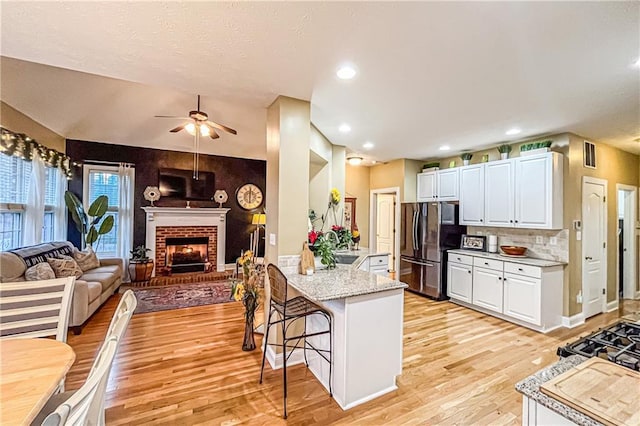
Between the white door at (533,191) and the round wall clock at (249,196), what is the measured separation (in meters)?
5.44

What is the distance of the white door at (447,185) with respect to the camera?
16.1 ft

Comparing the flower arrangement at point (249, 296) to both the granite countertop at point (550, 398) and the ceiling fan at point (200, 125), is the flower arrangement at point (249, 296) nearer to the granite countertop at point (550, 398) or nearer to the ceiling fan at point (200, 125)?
the ceiling fan at point (200, 125)

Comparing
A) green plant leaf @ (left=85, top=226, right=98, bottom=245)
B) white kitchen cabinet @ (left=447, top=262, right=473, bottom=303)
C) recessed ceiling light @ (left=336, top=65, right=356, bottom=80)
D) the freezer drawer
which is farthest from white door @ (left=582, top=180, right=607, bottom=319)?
green plant leaf @ (left=85, top=226, right=98, bottom=245)

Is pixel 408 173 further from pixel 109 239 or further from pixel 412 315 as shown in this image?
pixel 109 239

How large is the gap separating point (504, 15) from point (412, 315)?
361cm

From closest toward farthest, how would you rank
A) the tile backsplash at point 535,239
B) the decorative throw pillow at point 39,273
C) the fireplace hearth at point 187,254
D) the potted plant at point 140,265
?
the decorative throw pillow at point 39,273 < the tile backsplash at point 535,239 < the potted plant at point 140,265 < the fireplace hearth at point 187,254

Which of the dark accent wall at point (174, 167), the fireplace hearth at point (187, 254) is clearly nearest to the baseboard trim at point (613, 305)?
the dark accent wall at point (174, 167)

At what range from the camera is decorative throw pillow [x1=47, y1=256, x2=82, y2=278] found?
12.1 ft

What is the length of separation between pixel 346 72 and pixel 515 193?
3.27 m

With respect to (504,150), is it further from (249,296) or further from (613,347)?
(249,296)

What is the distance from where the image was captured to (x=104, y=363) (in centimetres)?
101

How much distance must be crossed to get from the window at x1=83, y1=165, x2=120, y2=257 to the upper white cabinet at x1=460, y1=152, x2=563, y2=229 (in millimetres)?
6695

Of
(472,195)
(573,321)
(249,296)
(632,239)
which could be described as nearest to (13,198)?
(249,296)

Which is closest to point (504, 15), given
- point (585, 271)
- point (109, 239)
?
point (585, 271)
